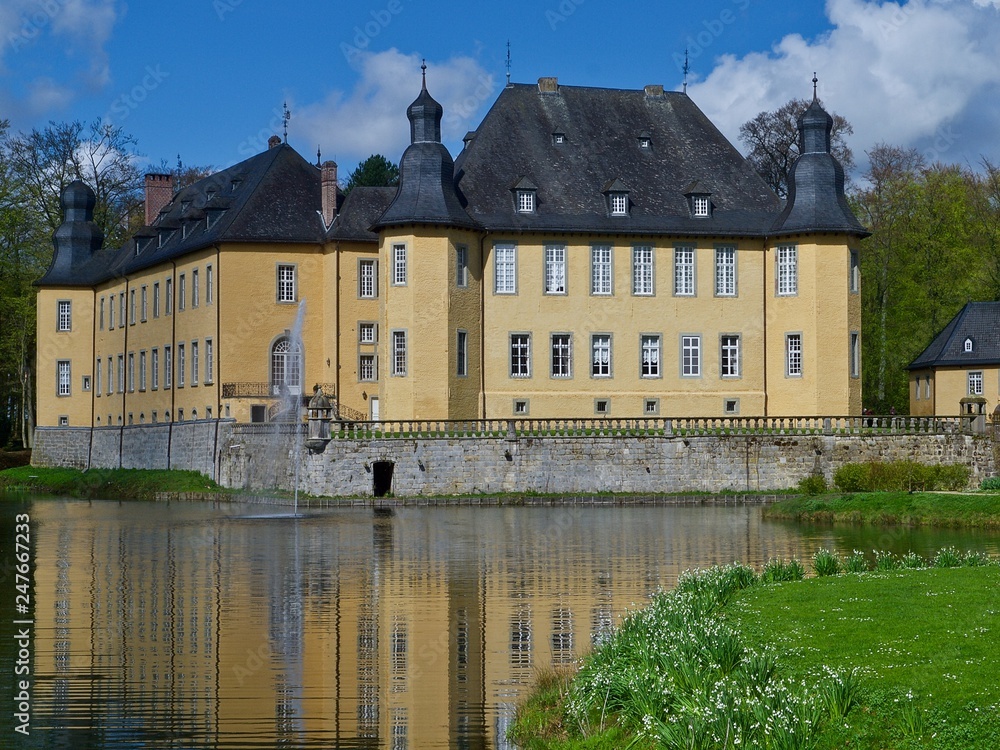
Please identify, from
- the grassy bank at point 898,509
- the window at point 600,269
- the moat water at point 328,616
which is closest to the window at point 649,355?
the window at point 600,269

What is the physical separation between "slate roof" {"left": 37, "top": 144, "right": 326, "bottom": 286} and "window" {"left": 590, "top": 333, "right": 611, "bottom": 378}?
1046 centimetres

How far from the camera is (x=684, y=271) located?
1984 inches

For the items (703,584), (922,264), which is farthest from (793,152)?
(703,584)

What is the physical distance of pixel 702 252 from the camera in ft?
165

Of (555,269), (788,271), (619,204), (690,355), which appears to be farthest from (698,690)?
(788,271)

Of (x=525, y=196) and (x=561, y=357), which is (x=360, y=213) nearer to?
(x=525, y=196)

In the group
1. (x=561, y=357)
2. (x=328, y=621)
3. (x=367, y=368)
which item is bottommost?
(x=328, y=621)

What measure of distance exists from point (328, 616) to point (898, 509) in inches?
728

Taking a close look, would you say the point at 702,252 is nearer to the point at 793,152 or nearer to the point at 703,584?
the point at 793,152

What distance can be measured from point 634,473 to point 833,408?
9.45m

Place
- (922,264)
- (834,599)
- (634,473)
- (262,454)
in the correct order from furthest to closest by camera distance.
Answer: (922,264), (262,454), (634,473), (834,599)

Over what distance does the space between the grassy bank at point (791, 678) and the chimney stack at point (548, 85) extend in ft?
130

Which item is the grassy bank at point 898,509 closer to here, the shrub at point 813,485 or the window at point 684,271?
the shrub at point 813,485

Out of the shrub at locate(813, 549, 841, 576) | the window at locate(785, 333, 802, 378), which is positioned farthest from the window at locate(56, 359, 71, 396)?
the shrub at locate(813, 549, 841, 576)
